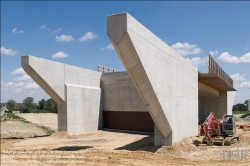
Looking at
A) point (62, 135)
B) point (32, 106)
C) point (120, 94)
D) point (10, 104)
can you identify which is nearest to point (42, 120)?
point (120, 94)

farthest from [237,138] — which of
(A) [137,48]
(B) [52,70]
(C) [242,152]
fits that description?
(B) [52,70]

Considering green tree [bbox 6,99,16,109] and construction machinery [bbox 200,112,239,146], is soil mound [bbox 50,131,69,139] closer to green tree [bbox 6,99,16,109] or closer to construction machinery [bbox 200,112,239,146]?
construction machinery [bbox 200,112,239,146]

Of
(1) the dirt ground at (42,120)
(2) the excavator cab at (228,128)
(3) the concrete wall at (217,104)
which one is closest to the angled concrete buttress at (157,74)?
(2) the excavator cab at (228,128)

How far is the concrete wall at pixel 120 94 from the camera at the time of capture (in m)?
24.5

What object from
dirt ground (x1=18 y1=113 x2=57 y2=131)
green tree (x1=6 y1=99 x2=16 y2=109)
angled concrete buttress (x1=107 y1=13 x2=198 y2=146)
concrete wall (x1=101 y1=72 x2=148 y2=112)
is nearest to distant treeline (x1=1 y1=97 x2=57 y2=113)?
green tree (x1=6 y1=99 x2=16 y2=109)

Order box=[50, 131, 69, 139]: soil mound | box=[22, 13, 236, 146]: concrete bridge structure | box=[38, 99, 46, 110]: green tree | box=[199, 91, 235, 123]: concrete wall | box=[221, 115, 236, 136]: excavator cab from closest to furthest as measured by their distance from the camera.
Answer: box=[22, 13, 236, 146]: concrete bridge structure
box=[221, 115, 236, 136]: excavator cab
box=[50, 131, 69, 139]: soil mound
box=[199, 91, 235, 123]: concrete wall
box=[38, 99, 46, 110]: green tree

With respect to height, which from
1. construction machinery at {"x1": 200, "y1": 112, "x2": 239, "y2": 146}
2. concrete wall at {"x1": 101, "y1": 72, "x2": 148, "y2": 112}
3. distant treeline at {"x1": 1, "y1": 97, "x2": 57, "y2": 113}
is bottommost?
distant treeline at {"x1": 1, "y1": 97, "x2": 57, "y2": 113}

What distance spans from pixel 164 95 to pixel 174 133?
2.85 metres

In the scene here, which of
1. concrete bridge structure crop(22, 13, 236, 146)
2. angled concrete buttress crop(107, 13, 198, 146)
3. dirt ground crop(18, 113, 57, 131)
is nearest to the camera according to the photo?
angled concrete buttress crop(107, 13, 198, 146)

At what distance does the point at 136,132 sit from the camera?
24.2m

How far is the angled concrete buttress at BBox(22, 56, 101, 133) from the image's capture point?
20359mm

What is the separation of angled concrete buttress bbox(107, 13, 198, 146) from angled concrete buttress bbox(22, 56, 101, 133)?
10.5 metres

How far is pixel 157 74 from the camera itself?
1313cm

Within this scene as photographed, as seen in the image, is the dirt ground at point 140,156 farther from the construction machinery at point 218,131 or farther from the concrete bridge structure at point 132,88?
the concrete bridge structure at point 132,88
